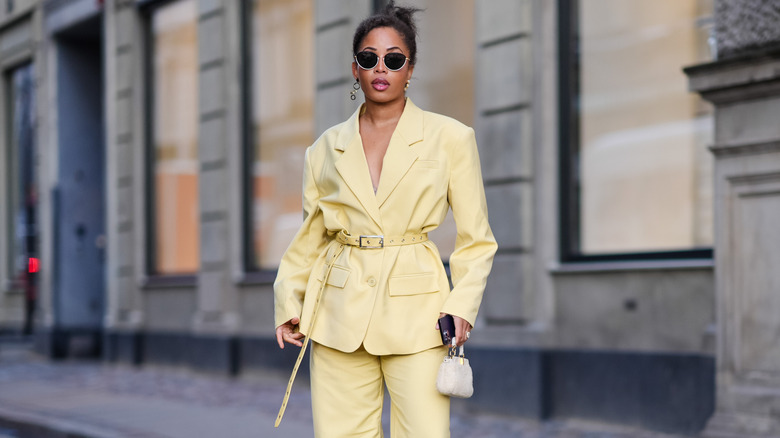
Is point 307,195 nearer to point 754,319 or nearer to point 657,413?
point 754,319

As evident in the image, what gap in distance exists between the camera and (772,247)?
535 cm

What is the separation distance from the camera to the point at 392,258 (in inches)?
125

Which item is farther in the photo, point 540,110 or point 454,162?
point 540,110

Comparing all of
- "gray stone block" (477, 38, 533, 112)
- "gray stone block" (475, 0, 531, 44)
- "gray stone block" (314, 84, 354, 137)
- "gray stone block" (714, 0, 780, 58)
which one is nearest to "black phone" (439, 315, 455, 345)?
"gray stone block" (714, 0, 780, 58)

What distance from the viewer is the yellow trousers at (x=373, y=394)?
310cm

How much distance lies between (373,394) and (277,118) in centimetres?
786

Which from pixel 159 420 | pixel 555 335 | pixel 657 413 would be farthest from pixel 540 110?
pixel 159 420

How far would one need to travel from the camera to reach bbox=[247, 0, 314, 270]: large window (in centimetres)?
1053

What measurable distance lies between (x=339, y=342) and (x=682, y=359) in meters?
4.05

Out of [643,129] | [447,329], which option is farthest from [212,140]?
[447,329]

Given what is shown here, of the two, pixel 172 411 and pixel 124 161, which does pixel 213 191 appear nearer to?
pixel 124 161

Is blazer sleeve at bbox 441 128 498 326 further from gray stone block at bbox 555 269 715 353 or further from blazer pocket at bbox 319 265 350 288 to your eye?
gray stone block at bbox 555 269 715 353

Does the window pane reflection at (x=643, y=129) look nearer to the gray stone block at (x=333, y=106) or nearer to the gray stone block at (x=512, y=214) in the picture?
the gray stone block at (x=512, y=214)

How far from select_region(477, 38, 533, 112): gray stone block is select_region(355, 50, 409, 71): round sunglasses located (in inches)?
179
